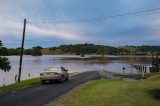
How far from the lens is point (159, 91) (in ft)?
77.1

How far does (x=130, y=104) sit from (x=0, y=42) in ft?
50.3

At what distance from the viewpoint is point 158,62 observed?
6112cm

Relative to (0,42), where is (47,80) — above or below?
below

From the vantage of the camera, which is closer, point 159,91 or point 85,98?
point 85,98

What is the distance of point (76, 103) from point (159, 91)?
8832 mm

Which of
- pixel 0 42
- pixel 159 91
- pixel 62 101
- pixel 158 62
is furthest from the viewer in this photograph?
pixel 158 62

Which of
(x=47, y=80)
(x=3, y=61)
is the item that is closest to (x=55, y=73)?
(x=47, y=80)

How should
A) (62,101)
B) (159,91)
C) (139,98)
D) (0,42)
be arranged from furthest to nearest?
(0,42)
(159,91)
(139,98)
(62,101)

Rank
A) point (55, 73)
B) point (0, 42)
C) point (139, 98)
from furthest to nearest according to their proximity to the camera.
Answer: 1. point (55, 73)
2. point (0, 42)
3. point (139, 98)

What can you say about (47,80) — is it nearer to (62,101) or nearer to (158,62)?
(62,101)

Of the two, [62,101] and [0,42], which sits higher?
[0,42]

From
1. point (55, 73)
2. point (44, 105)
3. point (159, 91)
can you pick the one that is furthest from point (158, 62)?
point (44, 105)

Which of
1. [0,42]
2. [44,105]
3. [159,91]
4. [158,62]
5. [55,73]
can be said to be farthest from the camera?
[158,62]

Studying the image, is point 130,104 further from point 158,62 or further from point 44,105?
point 158,62
